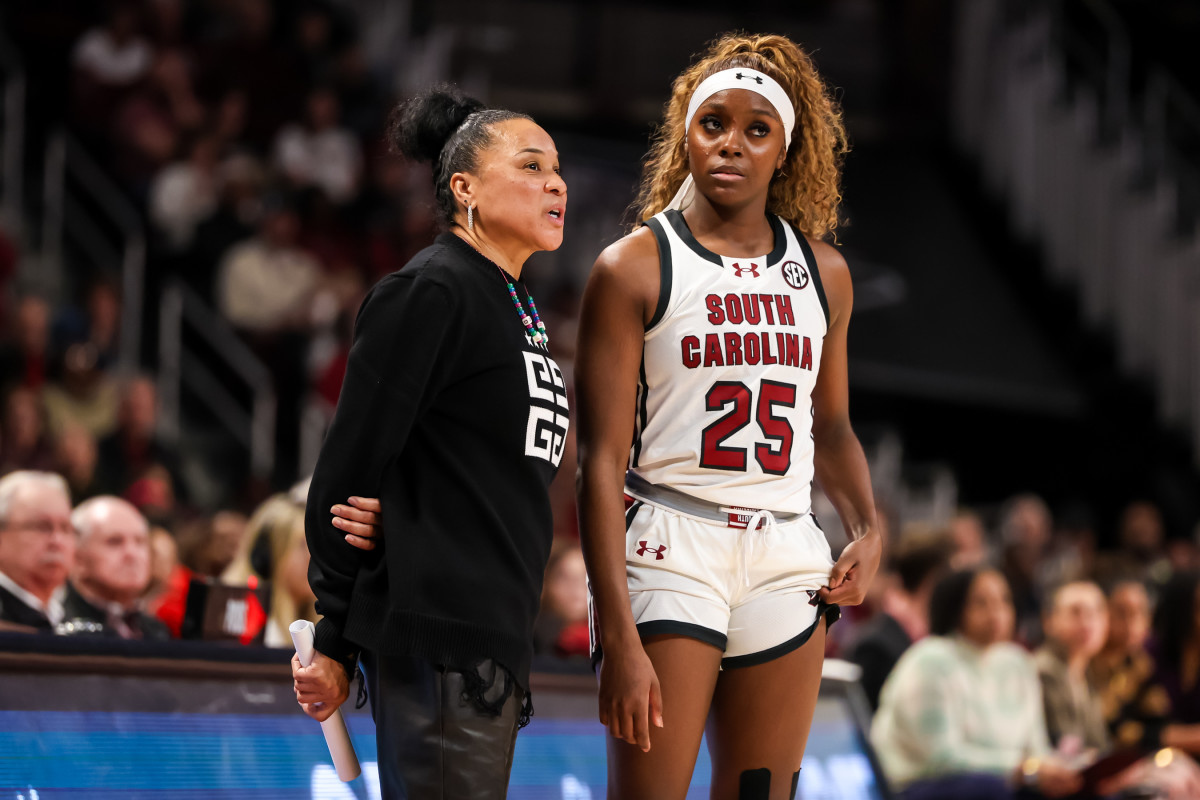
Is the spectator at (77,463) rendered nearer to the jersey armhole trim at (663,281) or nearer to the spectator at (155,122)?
the spectator at (155,122)

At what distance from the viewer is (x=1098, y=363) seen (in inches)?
522

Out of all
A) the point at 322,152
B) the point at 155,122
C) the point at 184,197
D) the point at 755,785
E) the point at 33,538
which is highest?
the point at 322,152

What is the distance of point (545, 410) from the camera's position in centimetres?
265

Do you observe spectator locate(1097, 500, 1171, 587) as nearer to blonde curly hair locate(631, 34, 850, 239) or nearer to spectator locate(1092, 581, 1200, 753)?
spectator locate(1092, 581, 1200, 753)

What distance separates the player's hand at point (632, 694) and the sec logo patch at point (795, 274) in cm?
80

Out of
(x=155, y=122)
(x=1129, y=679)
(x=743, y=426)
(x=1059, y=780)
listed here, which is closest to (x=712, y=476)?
(x=743, y=426)

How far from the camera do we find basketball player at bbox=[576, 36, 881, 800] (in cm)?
271

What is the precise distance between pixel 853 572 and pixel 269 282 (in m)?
7.44

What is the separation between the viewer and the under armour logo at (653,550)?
277cm

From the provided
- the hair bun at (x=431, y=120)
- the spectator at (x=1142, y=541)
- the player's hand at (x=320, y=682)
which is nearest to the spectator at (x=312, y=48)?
the spectator at (x=1142, y=541)

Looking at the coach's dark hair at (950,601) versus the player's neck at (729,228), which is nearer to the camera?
the player's neck at (729,228)

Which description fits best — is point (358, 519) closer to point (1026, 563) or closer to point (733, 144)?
point (733, 144)

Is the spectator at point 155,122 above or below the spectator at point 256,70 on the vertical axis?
below

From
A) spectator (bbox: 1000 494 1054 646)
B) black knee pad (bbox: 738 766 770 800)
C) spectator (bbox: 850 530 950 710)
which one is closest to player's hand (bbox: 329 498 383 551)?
black knee pad (bbox: 738 766 770 800)
